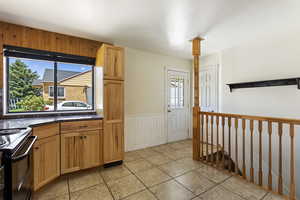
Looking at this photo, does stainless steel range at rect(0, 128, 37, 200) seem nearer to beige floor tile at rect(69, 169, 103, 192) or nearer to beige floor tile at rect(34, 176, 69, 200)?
beige floor tile at rect(34, 176, 69, 200)

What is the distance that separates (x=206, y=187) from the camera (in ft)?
6.48

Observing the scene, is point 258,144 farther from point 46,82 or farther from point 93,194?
point 46,82

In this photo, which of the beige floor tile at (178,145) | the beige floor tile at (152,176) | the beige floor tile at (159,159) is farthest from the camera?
the beige floor tile at (178,145)

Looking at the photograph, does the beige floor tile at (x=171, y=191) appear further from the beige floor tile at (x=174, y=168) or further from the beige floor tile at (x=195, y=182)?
the beige floor tile at (x=174, y=168)

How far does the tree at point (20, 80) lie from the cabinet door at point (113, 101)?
4.14 feet

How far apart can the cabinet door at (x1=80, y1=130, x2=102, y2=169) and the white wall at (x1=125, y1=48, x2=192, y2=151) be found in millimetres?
949

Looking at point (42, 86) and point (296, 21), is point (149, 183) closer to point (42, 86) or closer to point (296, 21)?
point (42, 86)

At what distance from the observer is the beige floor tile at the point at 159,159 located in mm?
2756

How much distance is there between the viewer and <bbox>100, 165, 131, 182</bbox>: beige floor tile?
2.23m

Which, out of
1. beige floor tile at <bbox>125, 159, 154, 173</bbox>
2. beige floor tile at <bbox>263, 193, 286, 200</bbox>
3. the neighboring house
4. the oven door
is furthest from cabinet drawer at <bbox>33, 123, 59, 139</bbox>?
beige floor tile at <bbox>263, 193, 286, 200</bbox>

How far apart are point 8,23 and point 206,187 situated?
3837 millimetres

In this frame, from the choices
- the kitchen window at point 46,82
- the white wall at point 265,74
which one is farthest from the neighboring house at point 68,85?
the white wall at point 265,74

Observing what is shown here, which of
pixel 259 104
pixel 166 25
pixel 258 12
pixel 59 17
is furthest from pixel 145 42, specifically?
pixel 259 104

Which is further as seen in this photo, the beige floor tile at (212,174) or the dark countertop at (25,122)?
the beige floor tile at (212,174)
